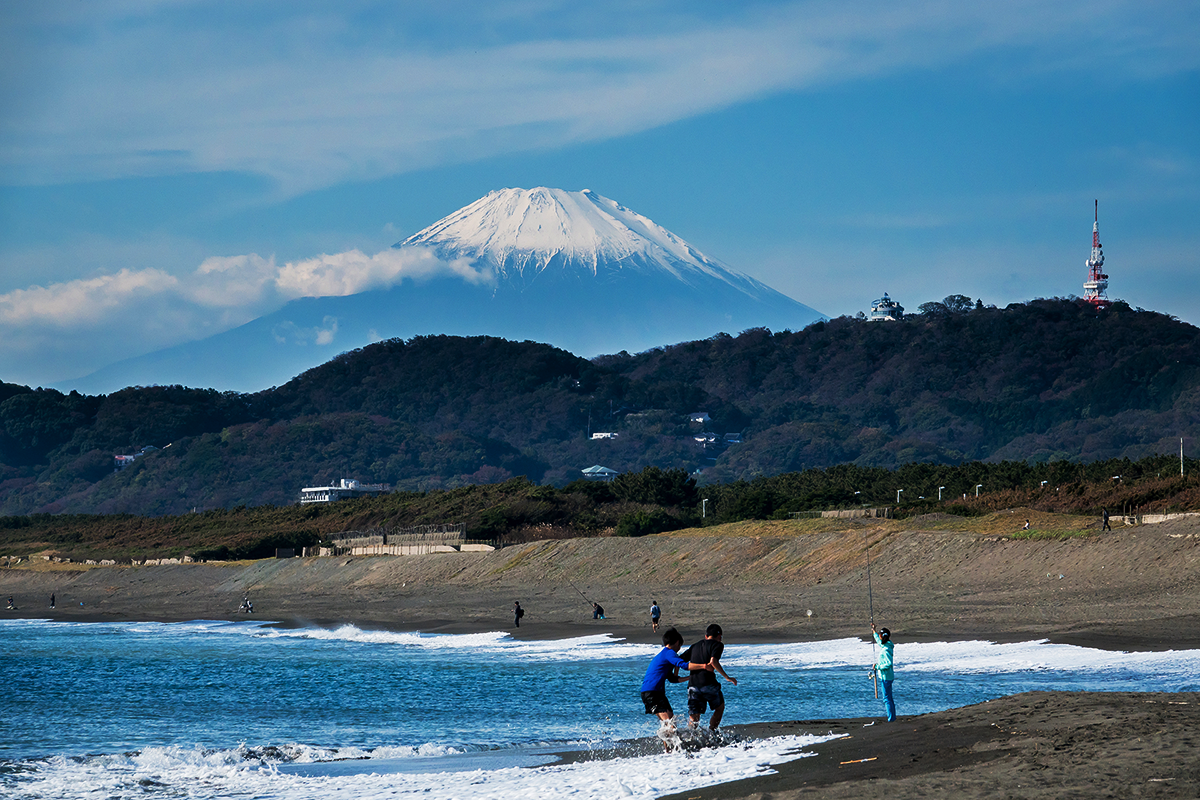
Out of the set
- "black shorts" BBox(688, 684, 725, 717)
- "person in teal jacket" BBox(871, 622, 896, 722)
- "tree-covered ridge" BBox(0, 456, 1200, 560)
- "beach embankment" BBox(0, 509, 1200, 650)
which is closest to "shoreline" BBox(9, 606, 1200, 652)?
"beach embankment" BBox(0, 509, 1200, 650)

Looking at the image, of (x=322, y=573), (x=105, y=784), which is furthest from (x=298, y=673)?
(x=322, y=573)

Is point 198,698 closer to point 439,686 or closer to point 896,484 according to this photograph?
point 439,686

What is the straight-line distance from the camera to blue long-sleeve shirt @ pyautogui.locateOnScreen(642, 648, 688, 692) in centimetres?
1402

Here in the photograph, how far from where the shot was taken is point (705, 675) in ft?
46.2

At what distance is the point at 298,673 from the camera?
29641 mm

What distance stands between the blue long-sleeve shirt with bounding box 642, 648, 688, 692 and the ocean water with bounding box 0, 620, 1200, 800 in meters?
0.89

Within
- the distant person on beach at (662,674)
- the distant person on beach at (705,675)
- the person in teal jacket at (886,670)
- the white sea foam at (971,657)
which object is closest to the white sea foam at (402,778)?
the distant person on beach at (705,675)

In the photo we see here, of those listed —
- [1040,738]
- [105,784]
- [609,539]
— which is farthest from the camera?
[609,539]

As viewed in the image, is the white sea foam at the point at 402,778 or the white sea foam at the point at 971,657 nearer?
the white sea foam at the point at 402,778

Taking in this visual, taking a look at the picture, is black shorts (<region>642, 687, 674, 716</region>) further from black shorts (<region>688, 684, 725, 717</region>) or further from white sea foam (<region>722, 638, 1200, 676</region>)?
white sea foam (<region>722, 638, 1200, 676</region>)

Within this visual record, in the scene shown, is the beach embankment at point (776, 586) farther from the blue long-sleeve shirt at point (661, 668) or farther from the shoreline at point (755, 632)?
the blue long-sleeve shirt at point (661, 668)

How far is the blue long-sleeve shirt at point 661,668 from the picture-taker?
14.0m

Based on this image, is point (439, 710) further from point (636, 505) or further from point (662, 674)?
point (636, 505)

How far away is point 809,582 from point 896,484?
136 ft
